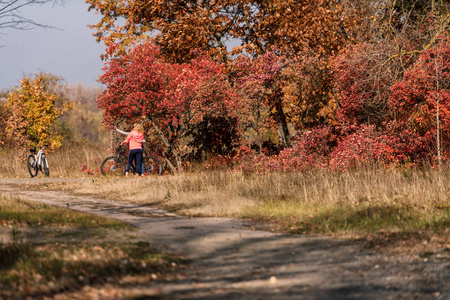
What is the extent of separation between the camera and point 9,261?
661 cm

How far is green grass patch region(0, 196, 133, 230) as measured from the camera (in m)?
9.54

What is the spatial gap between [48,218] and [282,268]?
18.3 ft

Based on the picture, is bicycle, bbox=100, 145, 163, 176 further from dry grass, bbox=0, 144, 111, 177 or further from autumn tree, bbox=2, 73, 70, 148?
autumn tree, bbox=2, 73, 70, 148

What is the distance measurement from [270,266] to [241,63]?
14358 millimetres

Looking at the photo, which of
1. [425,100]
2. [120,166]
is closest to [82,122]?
[120,166]

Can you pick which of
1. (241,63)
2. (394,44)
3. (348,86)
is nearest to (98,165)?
(241,63)

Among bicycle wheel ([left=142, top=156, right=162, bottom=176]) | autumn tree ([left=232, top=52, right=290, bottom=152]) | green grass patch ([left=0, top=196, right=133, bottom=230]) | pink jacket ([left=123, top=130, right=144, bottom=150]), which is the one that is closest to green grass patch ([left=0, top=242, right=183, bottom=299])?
green grass patch ([left=0, top=196, right=133, bottom=230])

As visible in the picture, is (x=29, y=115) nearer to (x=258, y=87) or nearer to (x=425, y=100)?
(x=258, y=87)

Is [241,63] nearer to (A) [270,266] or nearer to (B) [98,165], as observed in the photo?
(B) [98,165]

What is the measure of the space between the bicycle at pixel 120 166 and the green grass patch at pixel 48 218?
8469mm

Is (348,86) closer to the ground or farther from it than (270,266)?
farther from it

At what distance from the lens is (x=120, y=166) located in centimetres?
2139

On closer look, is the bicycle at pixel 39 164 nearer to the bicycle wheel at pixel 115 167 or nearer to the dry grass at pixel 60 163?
the dry grass at pixel 60 163

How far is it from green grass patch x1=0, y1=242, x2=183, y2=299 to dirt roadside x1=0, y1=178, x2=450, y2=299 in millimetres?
342
